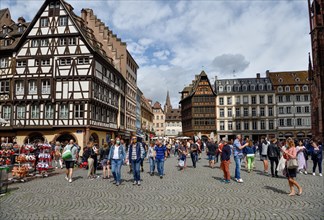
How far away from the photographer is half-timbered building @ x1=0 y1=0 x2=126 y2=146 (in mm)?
→ 29766

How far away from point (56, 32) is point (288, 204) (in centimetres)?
2976

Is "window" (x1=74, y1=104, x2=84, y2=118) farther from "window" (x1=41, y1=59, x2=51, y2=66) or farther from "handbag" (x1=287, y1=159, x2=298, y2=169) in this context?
"handbag" (x1=287, y1=159, x2=298, y2=169)

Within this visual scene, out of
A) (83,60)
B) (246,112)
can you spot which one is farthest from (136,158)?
(246,112)

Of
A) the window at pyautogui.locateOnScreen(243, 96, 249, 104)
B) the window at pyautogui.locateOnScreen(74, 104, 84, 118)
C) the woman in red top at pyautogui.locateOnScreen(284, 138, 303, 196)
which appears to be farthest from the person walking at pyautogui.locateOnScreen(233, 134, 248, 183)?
the window at pyautogui.locateOnScreen(243, 96, 249, 104)

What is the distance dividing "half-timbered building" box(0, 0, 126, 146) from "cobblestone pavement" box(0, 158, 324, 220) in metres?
18.3

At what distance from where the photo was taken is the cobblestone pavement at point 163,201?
705 cm

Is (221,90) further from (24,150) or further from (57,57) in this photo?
(24,150)

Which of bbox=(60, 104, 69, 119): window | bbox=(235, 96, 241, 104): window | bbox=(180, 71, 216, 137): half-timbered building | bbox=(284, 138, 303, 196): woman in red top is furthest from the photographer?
bbox=(235, 96, 241, 104): window

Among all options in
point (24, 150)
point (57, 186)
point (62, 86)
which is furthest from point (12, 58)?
point (57, 186)

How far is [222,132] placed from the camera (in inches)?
2475

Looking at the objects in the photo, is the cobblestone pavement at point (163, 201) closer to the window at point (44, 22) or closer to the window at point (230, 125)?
the window at point (44, 22)

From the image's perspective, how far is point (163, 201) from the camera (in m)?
8.52

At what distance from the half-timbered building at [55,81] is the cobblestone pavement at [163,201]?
60.1 feet

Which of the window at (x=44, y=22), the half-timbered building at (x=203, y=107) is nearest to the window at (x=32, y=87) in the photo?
the window at (x=44, y=22)
